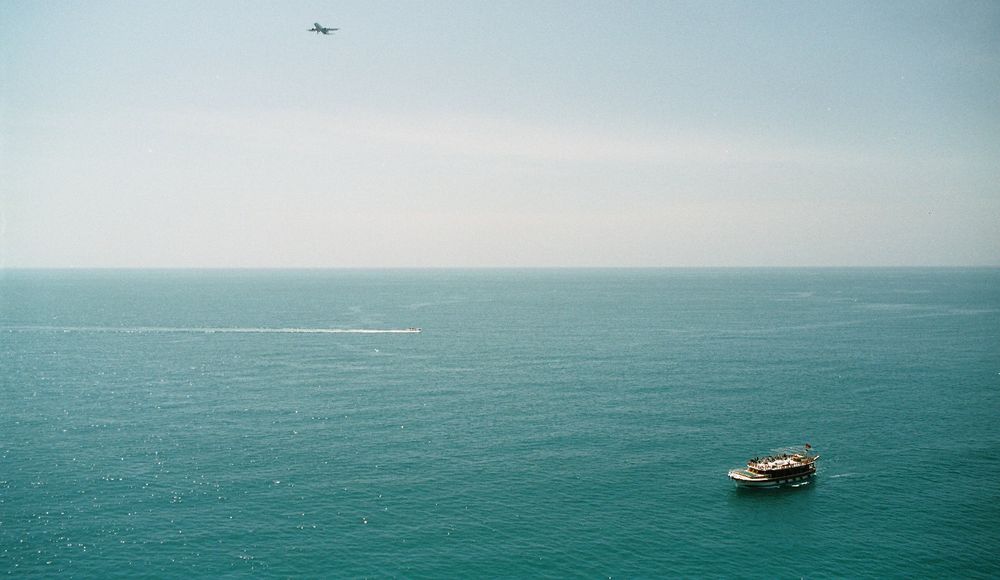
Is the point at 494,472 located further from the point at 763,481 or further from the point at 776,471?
the point at 776,471

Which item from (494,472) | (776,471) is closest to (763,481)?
(776,471)

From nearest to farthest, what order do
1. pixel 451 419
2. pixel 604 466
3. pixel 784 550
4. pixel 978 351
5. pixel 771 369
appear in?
pixel 784 550, pixel 604 466, pixel 451 419, pixel 771 369, pixel 978 351

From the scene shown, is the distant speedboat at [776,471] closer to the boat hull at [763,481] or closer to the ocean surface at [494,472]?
the boat hull at [763,481]

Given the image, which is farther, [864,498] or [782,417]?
[782,417]

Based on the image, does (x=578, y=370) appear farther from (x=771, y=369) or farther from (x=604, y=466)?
(x=604, y=466)

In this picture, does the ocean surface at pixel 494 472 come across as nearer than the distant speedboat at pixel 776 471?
Yes

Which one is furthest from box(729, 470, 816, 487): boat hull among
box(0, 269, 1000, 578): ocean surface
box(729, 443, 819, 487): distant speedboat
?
box(0, 269, 1000, 578): ocean surface

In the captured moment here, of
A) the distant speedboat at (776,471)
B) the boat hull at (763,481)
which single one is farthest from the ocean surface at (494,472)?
the distant speedboat at (776,471)

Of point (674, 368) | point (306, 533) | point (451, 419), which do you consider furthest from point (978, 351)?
point (306, 533)
